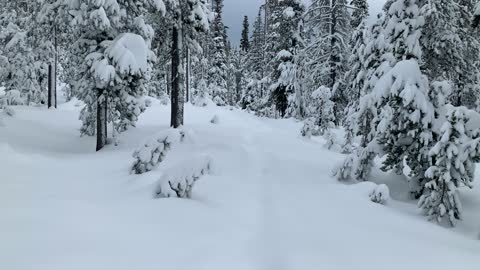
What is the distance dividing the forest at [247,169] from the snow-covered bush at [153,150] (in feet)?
0.12

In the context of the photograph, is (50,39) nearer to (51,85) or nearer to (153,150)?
(51,85)

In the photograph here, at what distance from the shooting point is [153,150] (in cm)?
1102

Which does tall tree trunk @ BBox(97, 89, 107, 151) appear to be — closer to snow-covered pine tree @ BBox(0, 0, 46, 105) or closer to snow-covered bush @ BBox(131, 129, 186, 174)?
snow-covered bush @ BBox(131, 129, 186, 174)

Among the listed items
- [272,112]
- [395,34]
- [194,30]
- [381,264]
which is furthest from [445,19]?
[272,112]

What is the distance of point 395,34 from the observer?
1223cm

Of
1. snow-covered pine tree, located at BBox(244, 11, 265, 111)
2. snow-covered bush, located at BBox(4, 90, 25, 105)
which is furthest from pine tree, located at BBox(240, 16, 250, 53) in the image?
snow-covered bush, located at BBox(4, 90, 25, 105)

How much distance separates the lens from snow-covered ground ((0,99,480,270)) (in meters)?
6.04

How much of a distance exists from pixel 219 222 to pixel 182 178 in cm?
144

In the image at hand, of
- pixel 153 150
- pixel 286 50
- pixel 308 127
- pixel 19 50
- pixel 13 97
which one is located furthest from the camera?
pixel 286 50

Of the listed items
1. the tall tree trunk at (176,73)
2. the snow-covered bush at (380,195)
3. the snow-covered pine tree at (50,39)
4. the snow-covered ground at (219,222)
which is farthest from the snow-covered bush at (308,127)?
the snow-covered pine tree at (50,39)

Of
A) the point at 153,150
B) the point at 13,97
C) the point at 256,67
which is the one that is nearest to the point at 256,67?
the point at 256,67

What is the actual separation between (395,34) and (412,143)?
3123mm

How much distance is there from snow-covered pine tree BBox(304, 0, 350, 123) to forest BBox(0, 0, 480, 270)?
292 millimetres

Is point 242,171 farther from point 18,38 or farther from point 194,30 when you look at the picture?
point 18,38
